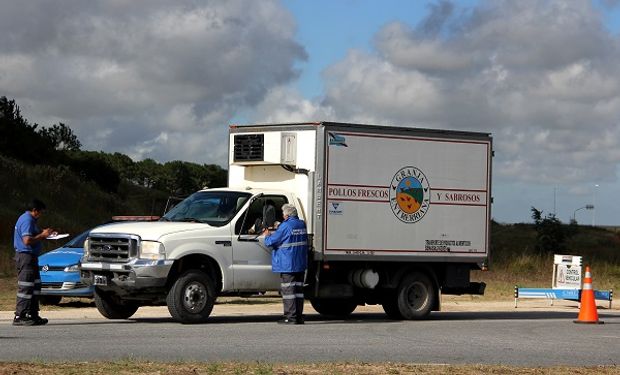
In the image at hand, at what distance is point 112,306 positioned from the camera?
1967cm

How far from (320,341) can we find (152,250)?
3483mm

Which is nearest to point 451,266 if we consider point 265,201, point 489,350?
point 265,201

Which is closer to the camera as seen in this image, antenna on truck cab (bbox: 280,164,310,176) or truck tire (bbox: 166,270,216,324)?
Result: truck tire (bbox: 166,270,216,324)

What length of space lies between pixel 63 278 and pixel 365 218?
5814mm

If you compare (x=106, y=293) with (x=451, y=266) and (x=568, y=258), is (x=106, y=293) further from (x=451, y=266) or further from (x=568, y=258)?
(x=568, y=258)

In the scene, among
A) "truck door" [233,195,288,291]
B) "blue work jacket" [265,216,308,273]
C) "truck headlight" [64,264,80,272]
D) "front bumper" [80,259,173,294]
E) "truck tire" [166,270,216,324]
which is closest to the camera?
"front bumper" [80,259,173,294]

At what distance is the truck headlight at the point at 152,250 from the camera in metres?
18.3

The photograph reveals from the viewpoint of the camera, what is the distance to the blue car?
2192 cm

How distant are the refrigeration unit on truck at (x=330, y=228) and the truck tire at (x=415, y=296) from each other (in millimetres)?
24

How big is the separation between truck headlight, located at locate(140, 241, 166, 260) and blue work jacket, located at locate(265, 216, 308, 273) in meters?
1.76

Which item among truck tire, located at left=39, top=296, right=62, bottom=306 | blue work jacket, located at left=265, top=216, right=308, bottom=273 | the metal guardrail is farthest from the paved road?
the metal guardrail

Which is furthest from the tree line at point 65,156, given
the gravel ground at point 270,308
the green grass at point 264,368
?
the green grass at point 264,368

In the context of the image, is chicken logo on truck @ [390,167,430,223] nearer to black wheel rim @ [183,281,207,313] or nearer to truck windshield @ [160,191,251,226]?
truck windshield @ [160,191,251,226]

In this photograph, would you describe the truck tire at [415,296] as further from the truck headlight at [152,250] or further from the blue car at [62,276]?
the blue car at [62,276]
